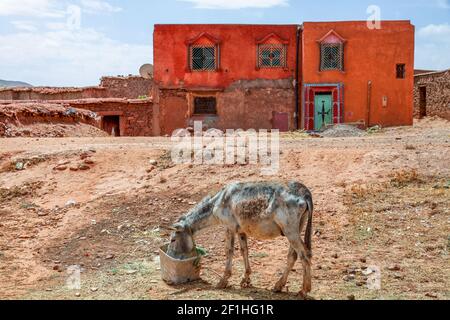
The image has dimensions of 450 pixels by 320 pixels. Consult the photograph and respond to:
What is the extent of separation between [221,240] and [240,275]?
168cm

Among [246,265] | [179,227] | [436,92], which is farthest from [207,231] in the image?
[436,92]

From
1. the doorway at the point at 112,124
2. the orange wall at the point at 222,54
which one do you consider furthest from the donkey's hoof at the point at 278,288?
the orange wall at the point at 222,54

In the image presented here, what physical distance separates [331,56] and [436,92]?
8.62m

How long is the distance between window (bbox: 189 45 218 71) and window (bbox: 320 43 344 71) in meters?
5.33

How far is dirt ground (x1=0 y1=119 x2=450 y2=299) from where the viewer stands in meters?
7.52

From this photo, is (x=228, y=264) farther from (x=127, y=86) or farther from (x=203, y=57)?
(x=127, y=86)

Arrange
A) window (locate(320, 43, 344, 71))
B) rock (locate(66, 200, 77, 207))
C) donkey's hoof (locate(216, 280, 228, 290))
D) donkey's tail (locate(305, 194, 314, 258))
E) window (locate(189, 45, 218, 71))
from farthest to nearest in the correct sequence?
1. window (locate(189, 45, 218, 71))
2. window (locate(320, 43, 344, 71))
3. rock (locate(66, 200, 77, 207))
4. donkey's hoof (locate(216, 280, 228, 290))
5. donkey's tail (locate(305, 194, 314, 258))

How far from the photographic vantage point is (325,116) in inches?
1104

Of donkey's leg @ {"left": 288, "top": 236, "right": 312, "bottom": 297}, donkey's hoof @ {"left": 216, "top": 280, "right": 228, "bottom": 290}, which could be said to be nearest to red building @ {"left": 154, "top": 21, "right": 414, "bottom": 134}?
donkey's hoof @ {"left": 216, "top": 280, "right": 228, "bottom": 290}

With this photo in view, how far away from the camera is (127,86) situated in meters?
37.2

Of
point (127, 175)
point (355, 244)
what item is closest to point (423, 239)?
point (355, 244)

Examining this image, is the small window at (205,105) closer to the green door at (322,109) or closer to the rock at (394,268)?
the green door at (322,109)

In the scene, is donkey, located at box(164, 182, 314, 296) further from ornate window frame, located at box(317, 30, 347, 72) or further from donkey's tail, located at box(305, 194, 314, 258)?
ornate window frame, located at box(317, 30, 347, 72)
